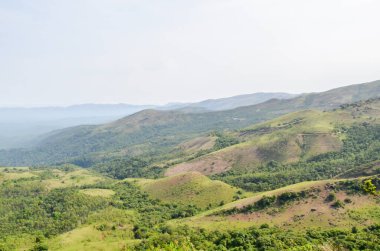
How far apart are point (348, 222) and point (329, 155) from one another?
10719cm

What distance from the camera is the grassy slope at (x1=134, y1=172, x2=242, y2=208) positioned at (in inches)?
5684

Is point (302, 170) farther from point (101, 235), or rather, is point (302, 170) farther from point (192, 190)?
point (101, 235)

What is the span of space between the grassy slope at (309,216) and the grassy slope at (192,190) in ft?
89.6

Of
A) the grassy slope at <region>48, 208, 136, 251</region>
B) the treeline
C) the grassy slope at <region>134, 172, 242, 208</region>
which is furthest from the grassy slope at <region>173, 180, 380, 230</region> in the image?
the treeline

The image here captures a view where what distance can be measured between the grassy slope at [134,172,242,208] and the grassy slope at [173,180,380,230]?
89.6ft

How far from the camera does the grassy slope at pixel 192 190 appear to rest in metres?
144

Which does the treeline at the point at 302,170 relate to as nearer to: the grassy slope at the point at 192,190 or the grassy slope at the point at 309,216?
the grassy slope at the point at 192,190

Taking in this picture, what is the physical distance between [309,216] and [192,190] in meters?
61.5

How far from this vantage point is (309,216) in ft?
338

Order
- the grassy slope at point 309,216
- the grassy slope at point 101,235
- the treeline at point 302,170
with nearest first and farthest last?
the grassy slope at point 101,235
the grassy slope at point 309,216
the treeline at point 302,170

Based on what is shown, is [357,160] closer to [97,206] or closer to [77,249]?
[97,206]

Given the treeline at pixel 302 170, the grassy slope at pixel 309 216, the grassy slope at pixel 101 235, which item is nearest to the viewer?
the grassy slope at pixel 101 235

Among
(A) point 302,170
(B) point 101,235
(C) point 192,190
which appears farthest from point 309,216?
(A) point 302,170

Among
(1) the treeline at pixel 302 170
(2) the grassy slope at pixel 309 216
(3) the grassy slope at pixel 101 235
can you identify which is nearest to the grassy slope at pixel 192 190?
(1) the treeline at pixel 302 170
